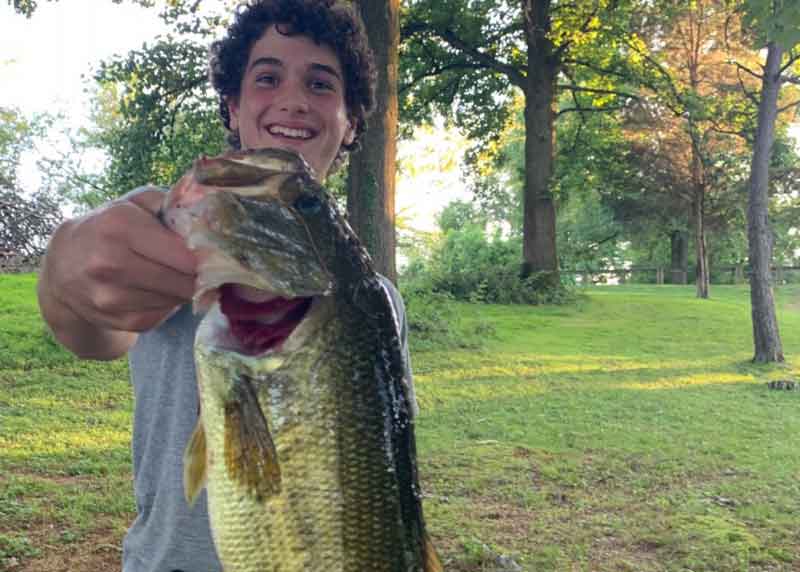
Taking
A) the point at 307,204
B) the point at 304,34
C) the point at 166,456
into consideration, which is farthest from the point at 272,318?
the point at 304,34

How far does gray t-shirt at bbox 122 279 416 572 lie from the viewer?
1.93 metres

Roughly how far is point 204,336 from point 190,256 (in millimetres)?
172

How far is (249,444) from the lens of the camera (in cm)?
140

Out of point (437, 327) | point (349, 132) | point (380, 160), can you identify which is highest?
point (380, 160)

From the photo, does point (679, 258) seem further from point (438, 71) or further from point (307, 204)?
point (307, 204)

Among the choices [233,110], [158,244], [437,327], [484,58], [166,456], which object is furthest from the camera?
[484,58]

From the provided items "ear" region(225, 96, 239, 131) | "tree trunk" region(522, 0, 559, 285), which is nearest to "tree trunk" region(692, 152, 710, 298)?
"tree trunk" region(522, 0, 559, 285)

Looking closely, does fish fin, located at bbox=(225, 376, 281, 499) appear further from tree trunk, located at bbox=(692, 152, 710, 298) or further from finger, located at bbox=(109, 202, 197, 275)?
tree trunk, located at bbox=(692, 152, 710, 298)

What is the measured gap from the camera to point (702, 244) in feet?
83.2

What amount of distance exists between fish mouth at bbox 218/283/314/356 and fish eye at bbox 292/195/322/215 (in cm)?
18

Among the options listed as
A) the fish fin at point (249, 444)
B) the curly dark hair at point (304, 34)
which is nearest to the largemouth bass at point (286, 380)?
the fish fin at point (249, 444)

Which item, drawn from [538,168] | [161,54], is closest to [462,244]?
[538,168]

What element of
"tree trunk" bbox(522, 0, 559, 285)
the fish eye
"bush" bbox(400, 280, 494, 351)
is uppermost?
"tree trunk" bbox(522, 0, 559, 285)

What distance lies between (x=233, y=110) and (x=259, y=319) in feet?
5.70
